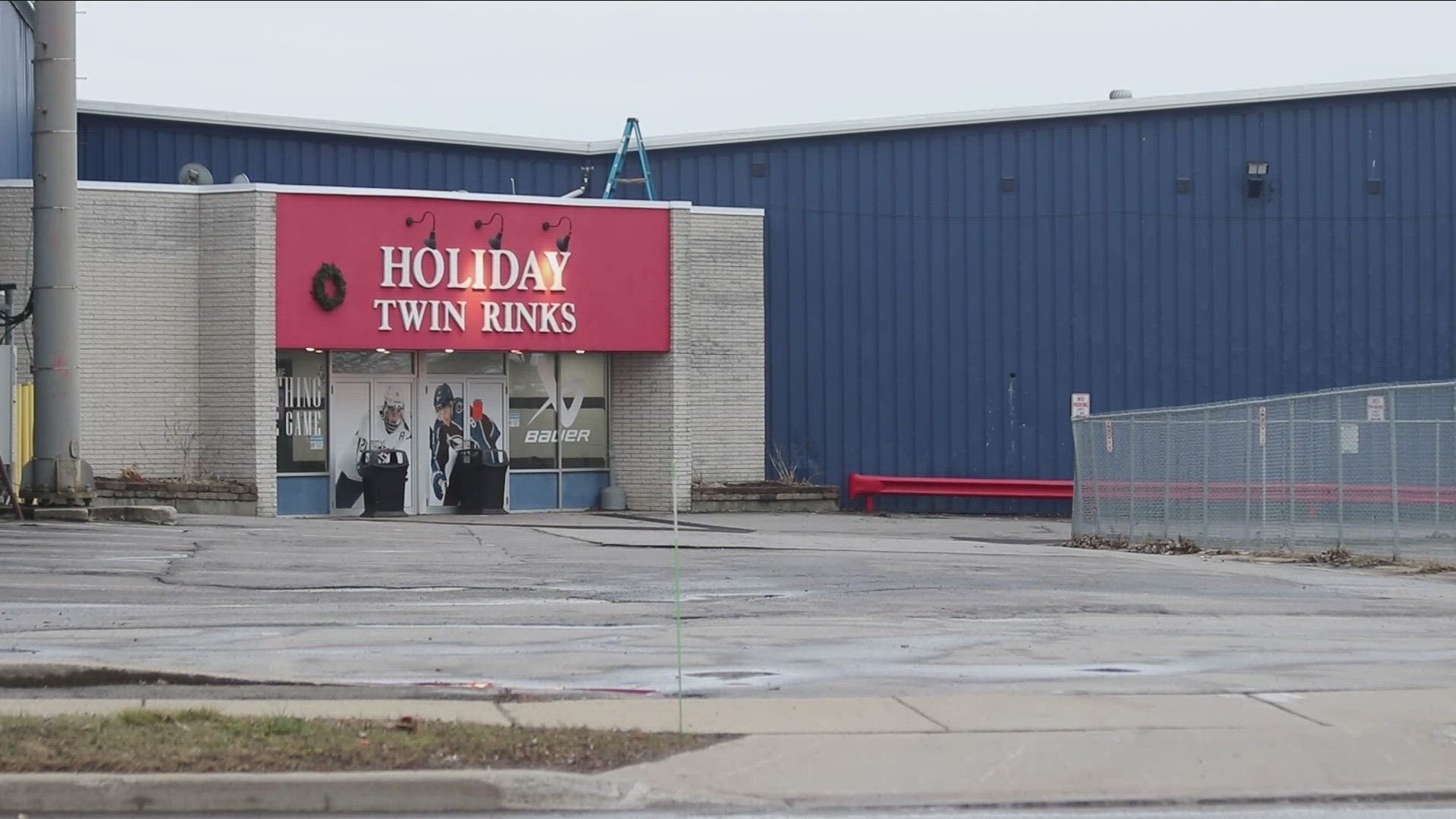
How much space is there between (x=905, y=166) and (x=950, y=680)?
2360cm

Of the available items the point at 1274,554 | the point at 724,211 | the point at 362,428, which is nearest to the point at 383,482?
the point at 362,428

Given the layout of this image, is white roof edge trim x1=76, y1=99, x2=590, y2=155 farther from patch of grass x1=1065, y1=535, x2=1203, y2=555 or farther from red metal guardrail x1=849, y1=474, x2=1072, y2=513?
patch of grass x1=1065, y1=535, x2=1203, y2=555

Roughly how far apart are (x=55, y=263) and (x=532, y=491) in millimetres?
10519

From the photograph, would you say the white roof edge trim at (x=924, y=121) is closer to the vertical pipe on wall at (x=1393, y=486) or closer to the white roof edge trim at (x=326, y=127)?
the white roof edge trim at (x=326, y=127)

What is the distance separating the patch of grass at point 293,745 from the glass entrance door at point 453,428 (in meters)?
20.7

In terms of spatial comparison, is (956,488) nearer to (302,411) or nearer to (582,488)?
(582,488)

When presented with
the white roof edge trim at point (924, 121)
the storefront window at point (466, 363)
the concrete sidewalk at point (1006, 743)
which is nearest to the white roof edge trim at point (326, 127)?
the white roof edge trim at point (924, 121)

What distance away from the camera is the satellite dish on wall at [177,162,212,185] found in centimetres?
3044

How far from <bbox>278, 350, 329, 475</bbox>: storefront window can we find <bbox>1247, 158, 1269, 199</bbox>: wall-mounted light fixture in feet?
61.1

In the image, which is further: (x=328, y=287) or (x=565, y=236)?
(x=565, y=236)

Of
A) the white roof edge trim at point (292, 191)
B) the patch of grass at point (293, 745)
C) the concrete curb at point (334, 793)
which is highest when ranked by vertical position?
the white roof edge trim at point (292, 191)

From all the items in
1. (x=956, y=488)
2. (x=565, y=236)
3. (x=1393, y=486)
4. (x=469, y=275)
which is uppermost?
(x=565, y=236)

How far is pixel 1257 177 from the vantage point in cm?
3416

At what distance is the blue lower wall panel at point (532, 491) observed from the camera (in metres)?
30.4
